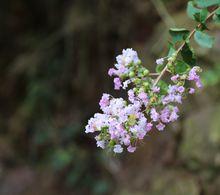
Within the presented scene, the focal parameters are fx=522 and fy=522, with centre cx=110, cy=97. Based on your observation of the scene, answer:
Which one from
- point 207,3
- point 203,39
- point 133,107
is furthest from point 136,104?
point 207,3

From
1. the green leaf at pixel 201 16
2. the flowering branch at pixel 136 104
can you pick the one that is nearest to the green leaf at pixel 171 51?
the flowering branch at pixel 136 104

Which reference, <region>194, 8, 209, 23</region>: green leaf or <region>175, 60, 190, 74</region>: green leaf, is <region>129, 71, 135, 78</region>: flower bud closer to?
<region>175, 60, 190, 74</region>: green leaf

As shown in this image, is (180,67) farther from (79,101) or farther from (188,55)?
(79,101)

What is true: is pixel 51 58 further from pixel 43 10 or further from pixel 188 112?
pixel 188 112

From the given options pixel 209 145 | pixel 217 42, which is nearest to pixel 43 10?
pixel 217 42

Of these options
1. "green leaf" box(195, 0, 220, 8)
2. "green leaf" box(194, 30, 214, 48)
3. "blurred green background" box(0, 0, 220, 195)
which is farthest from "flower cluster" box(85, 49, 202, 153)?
"blurred green background" box(0, 0, 220, 195)
